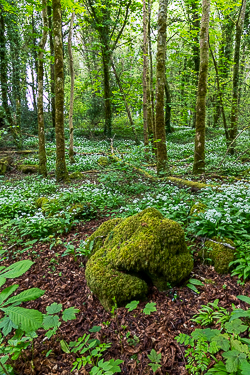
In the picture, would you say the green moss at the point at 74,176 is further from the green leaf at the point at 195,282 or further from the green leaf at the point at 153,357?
the green leaf at the point at 153,357

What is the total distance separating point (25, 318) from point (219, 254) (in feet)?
9.30

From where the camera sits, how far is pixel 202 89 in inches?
286

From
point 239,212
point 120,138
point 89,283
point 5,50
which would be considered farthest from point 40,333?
point 120,138

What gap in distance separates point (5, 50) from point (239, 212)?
17.7m

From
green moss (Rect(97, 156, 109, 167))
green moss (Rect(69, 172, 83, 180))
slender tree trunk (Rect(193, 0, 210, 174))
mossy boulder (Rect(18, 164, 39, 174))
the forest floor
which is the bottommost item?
the forest floor

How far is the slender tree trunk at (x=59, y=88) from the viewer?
7.89 meters

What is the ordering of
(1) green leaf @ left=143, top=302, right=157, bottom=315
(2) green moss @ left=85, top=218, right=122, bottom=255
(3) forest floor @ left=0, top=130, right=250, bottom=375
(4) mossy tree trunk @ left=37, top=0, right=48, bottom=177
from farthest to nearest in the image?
(4) mossy tree trunk @ left=37, top=0, right=48, bottom=177 → (2) green moss @ left=85, top=218, right=122, bottom=255 → (3) forest floor @ left=0, top=130, right=250, bottom=375 → (1) green leaf @ left=143, top=302, right=157, bottom=315

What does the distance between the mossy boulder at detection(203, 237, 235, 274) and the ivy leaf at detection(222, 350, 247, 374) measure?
1528 millimetres

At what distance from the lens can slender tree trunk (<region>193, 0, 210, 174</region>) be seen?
6.77 meters

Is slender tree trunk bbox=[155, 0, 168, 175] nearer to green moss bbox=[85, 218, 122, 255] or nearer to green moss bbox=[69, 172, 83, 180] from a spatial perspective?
green moss bbox=[85, 218, 122, 255]

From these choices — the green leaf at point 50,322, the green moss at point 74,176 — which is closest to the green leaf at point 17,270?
the green leaf at point 50,322

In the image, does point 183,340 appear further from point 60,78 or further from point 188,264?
point 60,78

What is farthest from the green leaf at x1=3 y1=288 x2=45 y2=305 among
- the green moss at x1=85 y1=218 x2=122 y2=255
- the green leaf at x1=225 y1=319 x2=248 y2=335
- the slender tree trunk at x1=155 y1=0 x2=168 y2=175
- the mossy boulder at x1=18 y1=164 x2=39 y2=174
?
the mossy boulder at x1=18 y1=164 x2=39 y2=174

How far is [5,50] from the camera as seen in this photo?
47.1 feet
